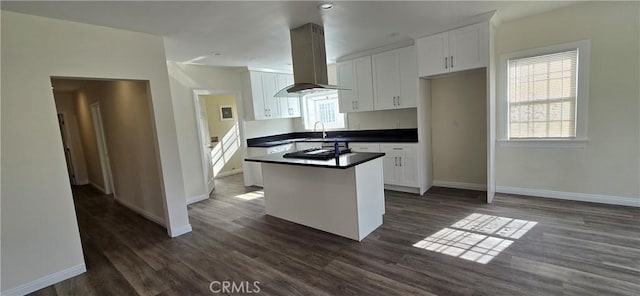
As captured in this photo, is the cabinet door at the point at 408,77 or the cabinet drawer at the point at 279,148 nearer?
the cabinet door at the point at 408,77

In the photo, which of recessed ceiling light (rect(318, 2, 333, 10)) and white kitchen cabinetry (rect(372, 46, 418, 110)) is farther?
white kitchen cabinetry (rect(372, 46, 418, 110))

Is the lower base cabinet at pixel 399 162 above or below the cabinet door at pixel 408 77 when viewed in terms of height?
below

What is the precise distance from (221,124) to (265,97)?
2.04 meters

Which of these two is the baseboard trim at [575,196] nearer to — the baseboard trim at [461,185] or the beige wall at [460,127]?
the baseboard trim at [461,185]

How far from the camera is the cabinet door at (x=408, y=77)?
14.2ft

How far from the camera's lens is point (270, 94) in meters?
5.81

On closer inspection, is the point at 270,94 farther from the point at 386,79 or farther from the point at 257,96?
the point at 386,79

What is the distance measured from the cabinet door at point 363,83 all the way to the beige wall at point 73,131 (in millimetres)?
6554

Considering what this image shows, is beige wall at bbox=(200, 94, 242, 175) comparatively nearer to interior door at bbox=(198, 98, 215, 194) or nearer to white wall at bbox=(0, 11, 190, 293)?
interior door at bbox=(198, 98, 215, 194)

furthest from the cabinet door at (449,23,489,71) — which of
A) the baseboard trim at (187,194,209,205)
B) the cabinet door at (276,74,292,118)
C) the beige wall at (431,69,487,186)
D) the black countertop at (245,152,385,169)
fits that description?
the baseboard trim at (187,194,209,205)

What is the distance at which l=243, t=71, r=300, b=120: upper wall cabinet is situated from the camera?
5531 mm

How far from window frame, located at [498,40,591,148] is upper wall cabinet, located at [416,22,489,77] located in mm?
576

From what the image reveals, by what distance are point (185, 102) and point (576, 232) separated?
551 centimetres

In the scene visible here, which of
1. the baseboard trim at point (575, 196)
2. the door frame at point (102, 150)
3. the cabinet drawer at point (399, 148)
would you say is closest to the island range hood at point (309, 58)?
the cabinet drawer at point (399, 148)
